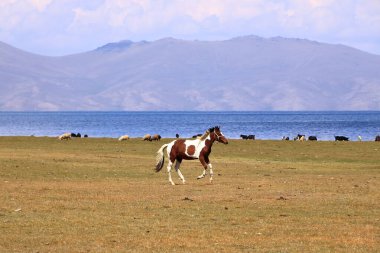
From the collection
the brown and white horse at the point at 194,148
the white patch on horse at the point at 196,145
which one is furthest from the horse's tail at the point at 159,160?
the white patch on horse at the point at 196,145

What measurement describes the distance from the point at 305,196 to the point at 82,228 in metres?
9.29

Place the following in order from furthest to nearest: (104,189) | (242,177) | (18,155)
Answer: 1. (18,155)
2. (242,177)
3. (104,189)

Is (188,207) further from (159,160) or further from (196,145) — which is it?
(159,160)

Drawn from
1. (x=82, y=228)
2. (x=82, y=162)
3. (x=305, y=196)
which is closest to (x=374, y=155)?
(x=82, y=162)

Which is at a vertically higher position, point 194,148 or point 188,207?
point 194,148

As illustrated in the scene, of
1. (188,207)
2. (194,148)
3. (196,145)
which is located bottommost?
(188,207)

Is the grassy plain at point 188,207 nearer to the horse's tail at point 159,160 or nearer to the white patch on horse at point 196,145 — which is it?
the horse's tail at point 159,160

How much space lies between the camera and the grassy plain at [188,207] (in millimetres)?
17469

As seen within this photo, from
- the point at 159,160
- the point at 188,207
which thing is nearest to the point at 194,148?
the point at 159,160

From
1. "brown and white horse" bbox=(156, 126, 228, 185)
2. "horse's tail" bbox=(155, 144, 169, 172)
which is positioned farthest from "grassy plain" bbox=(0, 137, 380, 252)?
"brown and white horse" bbox=(156, 126, 228, 185)

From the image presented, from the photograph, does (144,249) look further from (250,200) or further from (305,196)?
(305,196)

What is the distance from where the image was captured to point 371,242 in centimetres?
1733

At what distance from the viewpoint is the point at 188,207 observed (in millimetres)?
23531

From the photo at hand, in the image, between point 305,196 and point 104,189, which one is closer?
point 305,196
